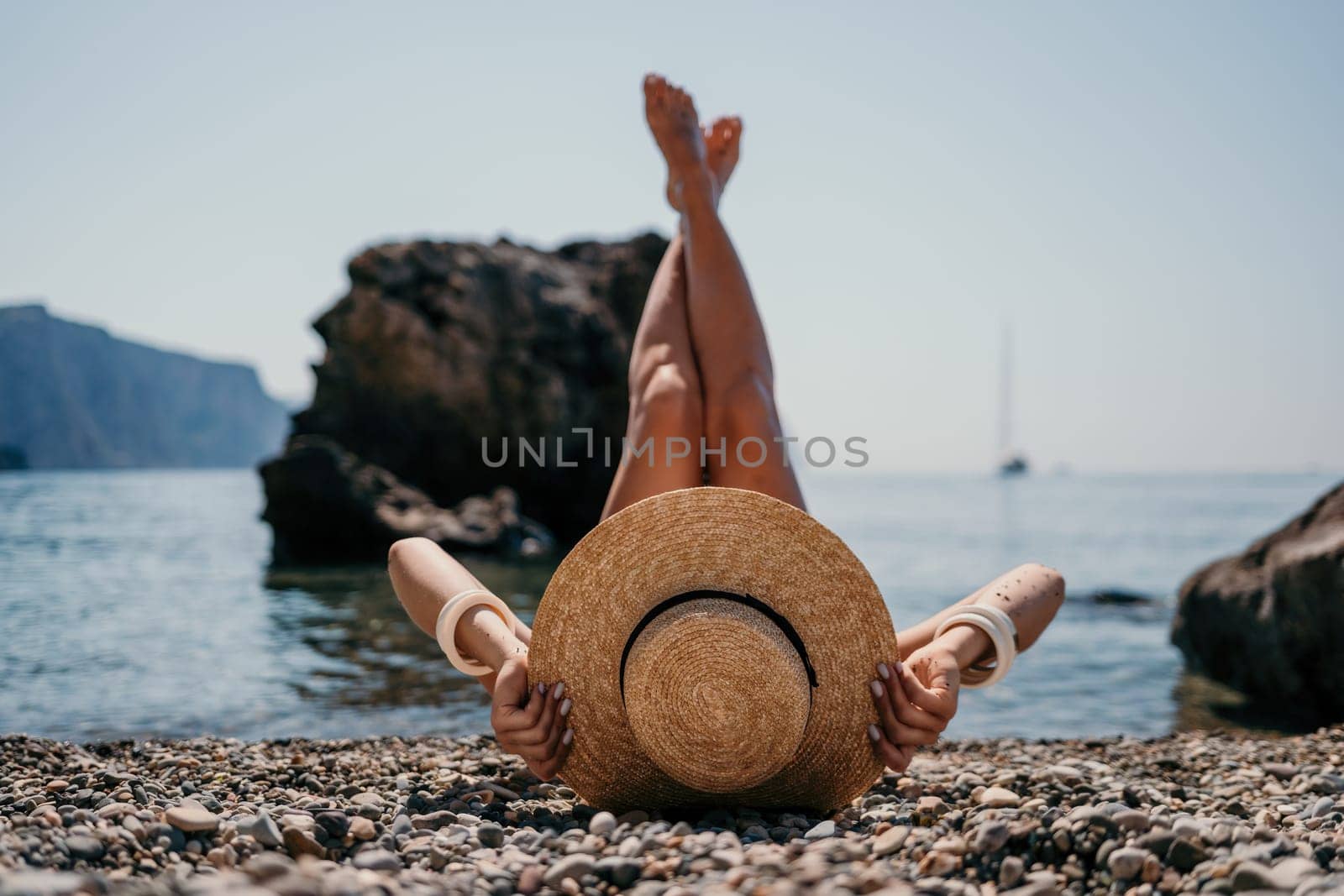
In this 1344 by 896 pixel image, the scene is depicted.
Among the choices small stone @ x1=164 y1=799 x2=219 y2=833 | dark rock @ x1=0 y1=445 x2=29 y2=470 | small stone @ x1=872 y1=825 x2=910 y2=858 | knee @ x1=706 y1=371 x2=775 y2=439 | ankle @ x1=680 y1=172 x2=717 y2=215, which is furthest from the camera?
dark rock @ x1=0 y1=445 x2=29 y2=470

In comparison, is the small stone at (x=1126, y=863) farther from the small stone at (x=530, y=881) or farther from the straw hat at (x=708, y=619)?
the small stone at (x=530, y=881)

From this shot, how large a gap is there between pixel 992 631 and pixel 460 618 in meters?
1.63

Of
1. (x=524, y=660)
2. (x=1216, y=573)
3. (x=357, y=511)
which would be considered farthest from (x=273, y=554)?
(x=524, y=660)

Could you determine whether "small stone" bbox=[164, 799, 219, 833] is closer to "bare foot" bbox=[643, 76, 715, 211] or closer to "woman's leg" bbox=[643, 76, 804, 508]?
"woman's leg" bbox=[643, 76, 804, 508]

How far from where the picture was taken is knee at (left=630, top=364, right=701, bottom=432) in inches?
147

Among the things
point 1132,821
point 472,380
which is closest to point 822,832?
point 1132,821

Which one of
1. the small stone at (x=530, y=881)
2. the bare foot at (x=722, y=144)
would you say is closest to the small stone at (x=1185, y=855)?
the small stone at (x=530, y=881)

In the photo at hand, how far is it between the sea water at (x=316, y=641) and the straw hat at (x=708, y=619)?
159 inches

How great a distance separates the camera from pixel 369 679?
813 cm

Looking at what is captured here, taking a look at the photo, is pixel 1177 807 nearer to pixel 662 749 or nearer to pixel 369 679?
pixel 662 749

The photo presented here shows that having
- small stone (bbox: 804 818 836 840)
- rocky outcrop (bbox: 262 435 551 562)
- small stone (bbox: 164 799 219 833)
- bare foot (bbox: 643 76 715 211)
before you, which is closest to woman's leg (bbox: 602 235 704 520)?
bare foot (bbox: 643 76 715 211)

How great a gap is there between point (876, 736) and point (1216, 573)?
23.1 ft

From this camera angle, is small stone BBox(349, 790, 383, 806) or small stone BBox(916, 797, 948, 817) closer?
small stone BBox(916, 797, 948, 817)

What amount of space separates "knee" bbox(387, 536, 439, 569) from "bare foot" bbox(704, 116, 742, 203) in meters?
2.53
